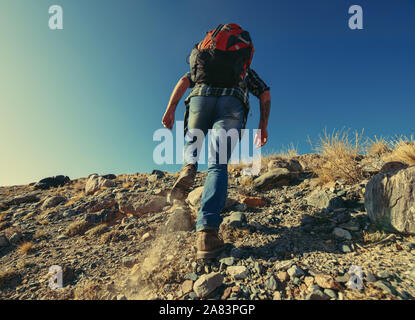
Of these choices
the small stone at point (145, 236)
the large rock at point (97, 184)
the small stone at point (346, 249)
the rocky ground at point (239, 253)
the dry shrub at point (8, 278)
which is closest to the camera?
the rocky ground at point (239, 253)

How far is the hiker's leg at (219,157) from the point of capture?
190 cm

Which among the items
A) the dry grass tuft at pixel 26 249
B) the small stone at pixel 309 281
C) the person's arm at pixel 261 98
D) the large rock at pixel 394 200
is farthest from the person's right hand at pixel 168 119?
the dry grass tuft at pixel 26 249

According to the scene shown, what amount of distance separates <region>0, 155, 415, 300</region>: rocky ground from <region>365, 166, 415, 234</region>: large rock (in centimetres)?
11

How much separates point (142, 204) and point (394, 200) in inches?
150

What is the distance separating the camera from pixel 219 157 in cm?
203

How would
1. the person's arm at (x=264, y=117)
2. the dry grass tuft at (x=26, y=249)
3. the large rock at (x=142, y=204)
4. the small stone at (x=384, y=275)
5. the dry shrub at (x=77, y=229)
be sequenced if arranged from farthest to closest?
the large rock at (x=142, y=204), the dry shrub at (x=77, y=229), the dry grass tuft at (x=26, y=249), the person's arm at (x=264, y=117), the small stone at (x=384, y=275)

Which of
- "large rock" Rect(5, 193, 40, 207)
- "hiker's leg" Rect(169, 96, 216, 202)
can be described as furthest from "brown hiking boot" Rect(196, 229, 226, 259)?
"large rock" Rect(5, 193, 40, 207)

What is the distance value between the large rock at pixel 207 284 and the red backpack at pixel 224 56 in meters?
1.97

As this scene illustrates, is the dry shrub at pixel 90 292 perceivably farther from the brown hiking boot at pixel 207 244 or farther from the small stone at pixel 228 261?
the small stone at pixel 228 261

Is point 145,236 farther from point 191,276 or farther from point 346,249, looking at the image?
point 346,249

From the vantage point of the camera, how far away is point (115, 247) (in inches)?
109

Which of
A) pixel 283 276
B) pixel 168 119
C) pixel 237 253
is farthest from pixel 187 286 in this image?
pixel 168 119

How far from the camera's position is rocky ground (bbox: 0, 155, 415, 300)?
1528 mm
